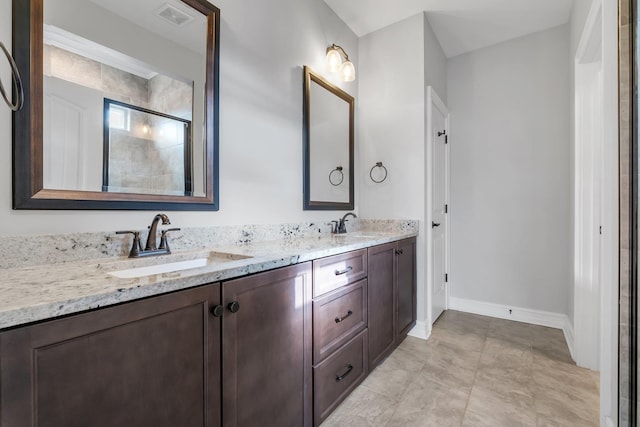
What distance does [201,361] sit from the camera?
89 cm

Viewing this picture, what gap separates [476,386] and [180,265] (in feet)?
6.07

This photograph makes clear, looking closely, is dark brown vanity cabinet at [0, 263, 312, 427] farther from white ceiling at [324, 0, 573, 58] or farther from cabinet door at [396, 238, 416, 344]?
white ceiling at [324, 0, 573, 58]

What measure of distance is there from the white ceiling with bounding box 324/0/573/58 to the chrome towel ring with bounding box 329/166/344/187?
1343 mm

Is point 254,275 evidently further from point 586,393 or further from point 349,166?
point 586,393

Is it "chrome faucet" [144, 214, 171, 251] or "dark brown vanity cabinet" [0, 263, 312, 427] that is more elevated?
"chrome faucet" [144, 214, 171, 251]

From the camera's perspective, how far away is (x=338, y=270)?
1540mm

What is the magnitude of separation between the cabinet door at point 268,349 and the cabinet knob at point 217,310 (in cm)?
2

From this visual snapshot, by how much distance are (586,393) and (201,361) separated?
219 centimetres

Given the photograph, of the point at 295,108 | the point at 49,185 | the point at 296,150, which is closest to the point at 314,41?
the point at 295,108

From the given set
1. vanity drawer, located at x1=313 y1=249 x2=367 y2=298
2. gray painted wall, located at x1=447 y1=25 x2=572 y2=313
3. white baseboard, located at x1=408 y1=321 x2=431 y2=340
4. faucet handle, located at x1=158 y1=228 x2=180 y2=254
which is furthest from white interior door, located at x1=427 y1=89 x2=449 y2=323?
faucet handle, located at x1=158 y1=228 x2=180 y2=254

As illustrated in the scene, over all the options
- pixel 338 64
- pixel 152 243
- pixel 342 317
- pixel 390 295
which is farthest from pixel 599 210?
pixel 152 243

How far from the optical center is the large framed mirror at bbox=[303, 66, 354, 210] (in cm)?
218

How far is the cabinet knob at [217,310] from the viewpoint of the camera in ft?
2.99

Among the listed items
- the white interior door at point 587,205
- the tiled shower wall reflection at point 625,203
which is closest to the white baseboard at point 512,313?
the white interior door at point 587,205
